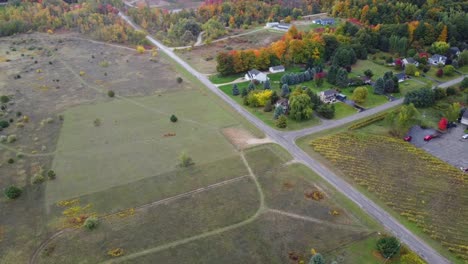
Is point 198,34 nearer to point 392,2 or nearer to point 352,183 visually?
point 392,2

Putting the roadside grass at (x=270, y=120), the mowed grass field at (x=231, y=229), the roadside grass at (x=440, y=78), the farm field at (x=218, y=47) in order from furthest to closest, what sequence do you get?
the farm field at (x=218, y=47)
the roadside grass at (x=440, y=78)
the roadside grass at (x=270, y=120)
the mowed grass field at (x=231, y=229)

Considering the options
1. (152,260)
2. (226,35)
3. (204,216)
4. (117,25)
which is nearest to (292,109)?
(204,216)

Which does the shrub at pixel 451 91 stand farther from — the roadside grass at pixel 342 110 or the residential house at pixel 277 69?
the residential house at pixel 277 69

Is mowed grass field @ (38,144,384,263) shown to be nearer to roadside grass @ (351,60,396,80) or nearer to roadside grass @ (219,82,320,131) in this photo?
roadside grass @ (219,82,320,131)

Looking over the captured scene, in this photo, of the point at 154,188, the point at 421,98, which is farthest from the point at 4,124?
the point at 421,98

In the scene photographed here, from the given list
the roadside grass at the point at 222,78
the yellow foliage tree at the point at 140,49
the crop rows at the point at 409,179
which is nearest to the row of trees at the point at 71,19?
the yellow foliage tree at the point at 140,49

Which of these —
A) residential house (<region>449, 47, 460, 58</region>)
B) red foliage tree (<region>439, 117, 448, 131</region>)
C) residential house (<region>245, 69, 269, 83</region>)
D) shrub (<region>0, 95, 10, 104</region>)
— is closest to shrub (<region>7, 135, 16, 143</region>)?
shrub (<region>0, 95, 10, 104</region>)
